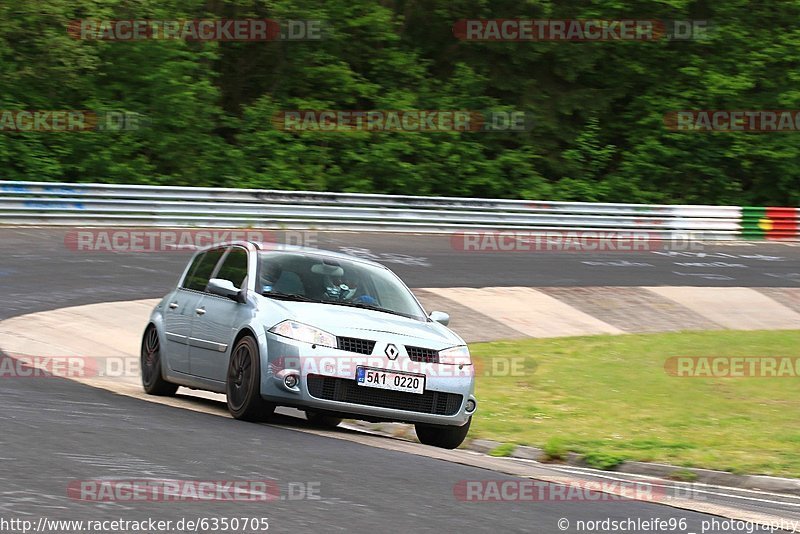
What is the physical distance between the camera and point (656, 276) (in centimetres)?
2505

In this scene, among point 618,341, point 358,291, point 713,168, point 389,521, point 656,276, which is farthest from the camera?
point 713,168

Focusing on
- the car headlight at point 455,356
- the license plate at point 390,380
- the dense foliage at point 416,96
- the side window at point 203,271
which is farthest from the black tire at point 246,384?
the dense foliage at point 416,96

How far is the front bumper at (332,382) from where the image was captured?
9.49m

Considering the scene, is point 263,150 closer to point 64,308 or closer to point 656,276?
point 656,276

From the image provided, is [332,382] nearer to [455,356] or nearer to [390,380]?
[390,380]

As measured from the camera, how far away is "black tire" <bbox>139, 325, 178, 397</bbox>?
38.6ft

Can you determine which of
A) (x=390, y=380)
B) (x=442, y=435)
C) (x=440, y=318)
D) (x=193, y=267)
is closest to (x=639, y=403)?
(x=440, y=318)

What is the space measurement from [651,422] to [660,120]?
1042 inches

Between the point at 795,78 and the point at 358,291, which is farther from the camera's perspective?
the point at 795,78

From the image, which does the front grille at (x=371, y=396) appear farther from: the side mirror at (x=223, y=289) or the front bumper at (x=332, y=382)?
the side mirror at (x=223, y=289)

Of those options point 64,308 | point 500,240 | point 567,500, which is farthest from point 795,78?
point 567,500

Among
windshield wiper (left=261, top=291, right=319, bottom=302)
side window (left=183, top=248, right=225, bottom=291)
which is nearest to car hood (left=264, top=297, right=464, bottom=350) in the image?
windshield wiper (left=261, top=291, right=319, bottom=302)

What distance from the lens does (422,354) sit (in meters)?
9.89

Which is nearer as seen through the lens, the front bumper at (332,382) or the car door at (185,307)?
the front bumper at (332,382)
